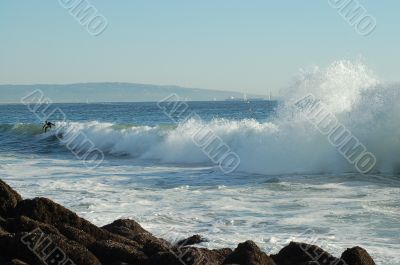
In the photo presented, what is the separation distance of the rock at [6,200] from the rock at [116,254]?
202cm

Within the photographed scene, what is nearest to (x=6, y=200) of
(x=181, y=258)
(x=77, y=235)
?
(x=77, y=235)

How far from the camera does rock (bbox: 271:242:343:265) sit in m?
6.25

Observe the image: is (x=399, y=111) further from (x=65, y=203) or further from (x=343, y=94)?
(x=65, y=203)

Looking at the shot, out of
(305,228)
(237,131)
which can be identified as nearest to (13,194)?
(305,228)

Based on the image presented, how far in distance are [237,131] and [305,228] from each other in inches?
624

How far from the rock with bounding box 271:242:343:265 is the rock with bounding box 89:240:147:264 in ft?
4.35

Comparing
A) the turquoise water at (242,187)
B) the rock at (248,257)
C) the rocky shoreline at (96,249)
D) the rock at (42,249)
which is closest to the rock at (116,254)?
the rocky shoreline at (96,249)

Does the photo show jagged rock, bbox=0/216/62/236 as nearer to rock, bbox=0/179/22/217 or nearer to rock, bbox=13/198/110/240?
rock, bbox=13/198/110/240

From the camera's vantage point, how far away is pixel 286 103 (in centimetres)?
2247

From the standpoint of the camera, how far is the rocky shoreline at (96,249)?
5.78 meters

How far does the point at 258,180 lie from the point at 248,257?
387 inches

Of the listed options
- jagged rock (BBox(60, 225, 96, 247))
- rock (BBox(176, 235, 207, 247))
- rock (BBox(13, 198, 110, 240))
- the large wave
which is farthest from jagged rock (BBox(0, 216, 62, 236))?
the large wave

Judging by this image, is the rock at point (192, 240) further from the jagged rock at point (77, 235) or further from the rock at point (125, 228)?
the jagged rock at point (77, 235)

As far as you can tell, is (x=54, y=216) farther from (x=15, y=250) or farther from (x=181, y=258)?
(x=181, y=258)
